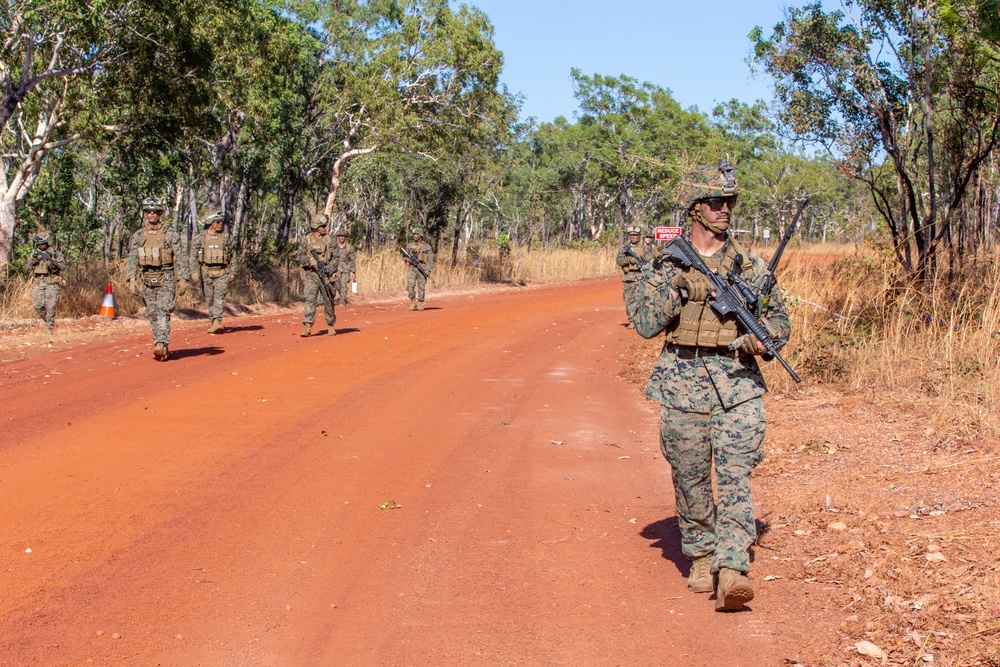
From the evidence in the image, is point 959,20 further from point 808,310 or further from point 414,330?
point 414,330

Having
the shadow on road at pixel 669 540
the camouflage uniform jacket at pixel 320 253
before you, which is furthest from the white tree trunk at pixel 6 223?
the shadow on road at pixel 669 540

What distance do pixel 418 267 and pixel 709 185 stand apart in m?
17.2

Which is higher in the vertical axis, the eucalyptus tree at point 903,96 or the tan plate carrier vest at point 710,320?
the eucalyptus tree at point 903,96

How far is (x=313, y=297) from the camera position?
670 inches

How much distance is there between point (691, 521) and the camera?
550 cm

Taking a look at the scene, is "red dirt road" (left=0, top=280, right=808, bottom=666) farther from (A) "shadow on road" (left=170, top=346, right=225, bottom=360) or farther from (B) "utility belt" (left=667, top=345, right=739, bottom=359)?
(A) "shadow on road" (left=170, top=346, right=225, bottom=360)

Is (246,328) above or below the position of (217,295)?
below

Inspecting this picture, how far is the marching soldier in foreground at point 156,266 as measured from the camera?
13734mm

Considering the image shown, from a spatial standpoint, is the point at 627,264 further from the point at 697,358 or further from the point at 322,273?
the point at 697,358

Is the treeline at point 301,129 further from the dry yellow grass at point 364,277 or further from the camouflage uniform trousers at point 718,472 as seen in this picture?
the camouflage uniform trousers at point 718,472

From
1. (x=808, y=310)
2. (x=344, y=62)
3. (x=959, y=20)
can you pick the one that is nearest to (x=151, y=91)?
(x=344, y=62)

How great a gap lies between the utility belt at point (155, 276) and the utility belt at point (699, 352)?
1005 cm

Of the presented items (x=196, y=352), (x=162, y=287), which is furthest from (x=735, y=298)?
(x=196, y=352)

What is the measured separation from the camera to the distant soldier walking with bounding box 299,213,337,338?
1695 centimetres
